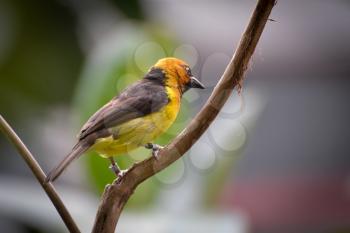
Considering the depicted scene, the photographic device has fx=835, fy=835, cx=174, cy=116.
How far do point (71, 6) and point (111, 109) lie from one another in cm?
278

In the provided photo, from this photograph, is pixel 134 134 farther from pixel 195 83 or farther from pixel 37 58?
pixel 37 58

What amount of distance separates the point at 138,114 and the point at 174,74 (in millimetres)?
71

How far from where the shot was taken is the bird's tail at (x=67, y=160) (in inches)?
30.8

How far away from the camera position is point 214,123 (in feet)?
6.24

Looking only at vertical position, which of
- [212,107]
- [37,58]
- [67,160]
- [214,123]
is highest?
[212,107]

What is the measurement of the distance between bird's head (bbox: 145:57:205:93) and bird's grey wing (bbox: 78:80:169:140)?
0.02m

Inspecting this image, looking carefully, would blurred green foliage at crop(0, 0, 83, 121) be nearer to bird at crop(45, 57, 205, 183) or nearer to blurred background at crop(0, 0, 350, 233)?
blurred background at crop(0, 0, 350, 233)

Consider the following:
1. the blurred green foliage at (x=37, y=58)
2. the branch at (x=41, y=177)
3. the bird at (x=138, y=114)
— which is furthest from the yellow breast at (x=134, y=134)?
the blurred green foliage at (x=37, y=58)

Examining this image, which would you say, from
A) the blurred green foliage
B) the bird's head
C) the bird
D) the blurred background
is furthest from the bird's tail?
the blurred green foliage

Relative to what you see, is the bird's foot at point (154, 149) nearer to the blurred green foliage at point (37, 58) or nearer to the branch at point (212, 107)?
the branch at point (212, 107)

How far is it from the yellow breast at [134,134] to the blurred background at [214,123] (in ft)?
0.72

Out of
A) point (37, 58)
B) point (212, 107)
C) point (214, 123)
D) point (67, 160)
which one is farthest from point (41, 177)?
point (37, 58)

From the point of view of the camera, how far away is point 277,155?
4180 millimetres

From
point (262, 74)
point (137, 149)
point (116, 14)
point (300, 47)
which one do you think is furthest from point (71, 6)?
point (137, 149)
